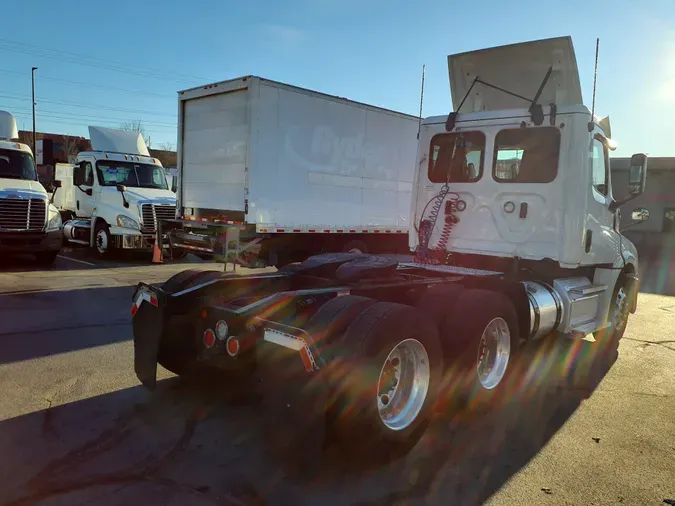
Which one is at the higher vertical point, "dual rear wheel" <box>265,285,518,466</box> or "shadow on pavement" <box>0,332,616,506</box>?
"dual rear wheel" <box>265,285,518,466</box>

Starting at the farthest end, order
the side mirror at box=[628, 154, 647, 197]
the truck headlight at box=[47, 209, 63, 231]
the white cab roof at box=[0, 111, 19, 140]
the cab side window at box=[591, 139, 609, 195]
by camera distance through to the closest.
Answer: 1. the white cab roof at box=[0, 111, 19, 140]
2. the truck headlight at box=[47, 209, 63, 231]
3. the side mirror at box=[628, 154, 647, 197]
4. the cab side window at box=[591, 139, 609, 195]

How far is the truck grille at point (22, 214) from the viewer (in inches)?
464

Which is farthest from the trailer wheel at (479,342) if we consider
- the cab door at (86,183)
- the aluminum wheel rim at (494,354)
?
the cab door at (86,183)

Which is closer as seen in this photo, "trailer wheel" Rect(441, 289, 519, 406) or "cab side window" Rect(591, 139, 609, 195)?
"trailer wheel" Rect(441, 289, 519, 406)

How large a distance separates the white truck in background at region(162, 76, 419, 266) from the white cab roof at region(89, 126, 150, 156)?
222 inches

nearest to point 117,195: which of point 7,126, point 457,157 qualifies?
point 7,126

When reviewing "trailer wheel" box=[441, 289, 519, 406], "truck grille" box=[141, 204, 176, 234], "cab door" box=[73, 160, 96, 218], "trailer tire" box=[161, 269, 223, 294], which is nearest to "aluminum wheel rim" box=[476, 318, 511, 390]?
"trailer wheel" box=[441, 289, 519, 406]

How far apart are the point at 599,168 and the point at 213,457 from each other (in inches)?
210

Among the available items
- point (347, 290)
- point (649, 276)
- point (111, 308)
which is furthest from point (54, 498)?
point (649, 276)

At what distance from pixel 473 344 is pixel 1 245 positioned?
1156 centimetres

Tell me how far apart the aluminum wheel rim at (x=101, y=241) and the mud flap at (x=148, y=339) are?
36.7 feet

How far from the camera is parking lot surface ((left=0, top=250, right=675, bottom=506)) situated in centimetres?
323

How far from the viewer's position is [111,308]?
8.06 metres

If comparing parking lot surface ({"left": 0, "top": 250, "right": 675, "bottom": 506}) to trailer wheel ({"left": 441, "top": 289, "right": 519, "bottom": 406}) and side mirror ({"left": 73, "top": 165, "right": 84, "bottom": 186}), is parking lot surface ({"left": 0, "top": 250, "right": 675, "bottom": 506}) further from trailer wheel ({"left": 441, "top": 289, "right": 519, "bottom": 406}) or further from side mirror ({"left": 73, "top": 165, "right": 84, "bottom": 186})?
side mirror ({"left": 73, "top": 165, "right": 84, "bottom": 186})
